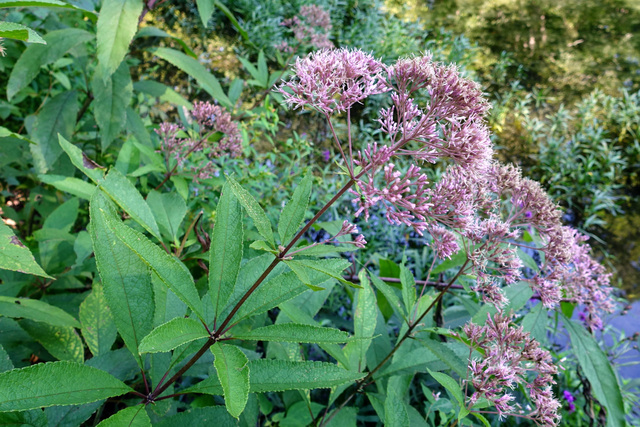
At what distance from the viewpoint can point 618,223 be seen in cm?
374

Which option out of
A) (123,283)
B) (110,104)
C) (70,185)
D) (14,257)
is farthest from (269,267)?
(110,104)

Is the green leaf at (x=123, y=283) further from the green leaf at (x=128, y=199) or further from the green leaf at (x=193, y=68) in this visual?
the green leaf at (x=193, y=68)

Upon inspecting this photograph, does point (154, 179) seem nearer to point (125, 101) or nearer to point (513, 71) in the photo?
point (125, 101)

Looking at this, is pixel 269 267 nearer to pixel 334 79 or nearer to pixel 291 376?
pixel 291 376

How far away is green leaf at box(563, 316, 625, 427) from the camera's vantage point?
1400 millimetres

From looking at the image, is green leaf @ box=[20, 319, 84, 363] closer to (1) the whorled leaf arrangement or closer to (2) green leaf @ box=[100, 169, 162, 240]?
(1) the whorled leaf arrangement

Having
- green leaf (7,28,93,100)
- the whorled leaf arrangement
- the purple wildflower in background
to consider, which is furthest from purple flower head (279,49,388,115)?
the purple wildflower in background

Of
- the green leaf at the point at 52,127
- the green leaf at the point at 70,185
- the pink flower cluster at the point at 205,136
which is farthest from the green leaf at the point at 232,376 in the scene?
the green leaf at the point at 52,127

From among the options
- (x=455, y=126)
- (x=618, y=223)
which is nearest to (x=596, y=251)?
(x=618, y=223)

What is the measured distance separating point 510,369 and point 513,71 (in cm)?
468

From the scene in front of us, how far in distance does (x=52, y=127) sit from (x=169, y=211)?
73 cm

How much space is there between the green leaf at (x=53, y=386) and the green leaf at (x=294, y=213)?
44 centimetres

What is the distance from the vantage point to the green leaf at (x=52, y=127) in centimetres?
155

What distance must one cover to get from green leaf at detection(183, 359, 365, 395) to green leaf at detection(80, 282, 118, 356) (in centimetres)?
32
